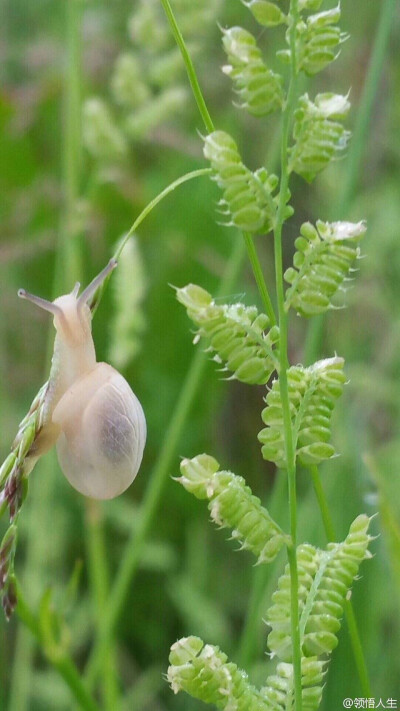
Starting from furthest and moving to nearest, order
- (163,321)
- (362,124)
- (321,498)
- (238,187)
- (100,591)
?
(163,321)
(100,591)
(362,124)
(321,498)
(238,187)

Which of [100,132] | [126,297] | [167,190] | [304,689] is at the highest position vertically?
[100,132]

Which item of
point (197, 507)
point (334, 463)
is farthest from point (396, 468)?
point (197, 507)

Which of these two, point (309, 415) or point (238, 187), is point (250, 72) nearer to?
point (238, 187)

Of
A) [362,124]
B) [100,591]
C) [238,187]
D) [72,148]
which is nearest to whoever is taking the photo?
[238,187]

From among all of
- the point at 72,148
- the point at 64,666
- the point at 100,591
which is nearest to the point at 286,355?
the point at 64,666

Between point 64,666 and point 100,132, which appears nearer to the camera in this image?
point 64,666

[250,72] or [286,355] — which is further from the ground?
[250,72]

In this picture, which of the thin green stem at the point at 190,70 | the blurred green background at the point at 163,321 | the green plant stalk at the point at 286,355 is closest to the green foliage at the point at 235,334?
the green plant stalk at the point at 286,355
